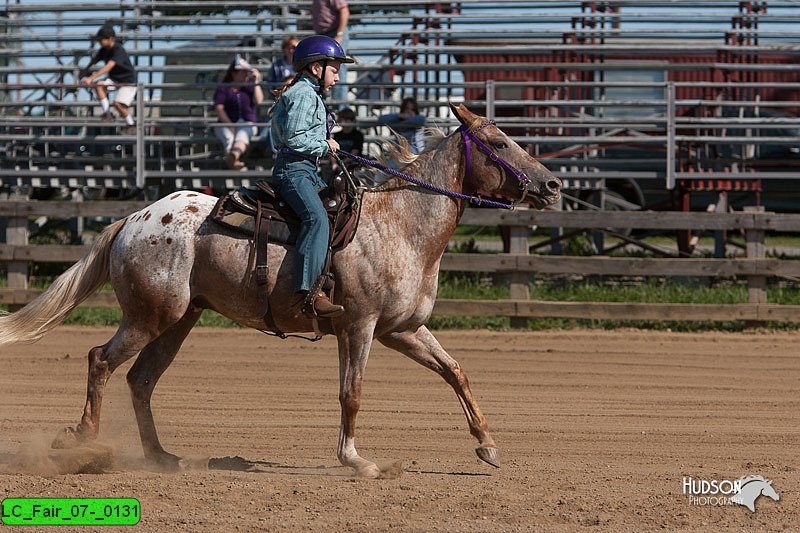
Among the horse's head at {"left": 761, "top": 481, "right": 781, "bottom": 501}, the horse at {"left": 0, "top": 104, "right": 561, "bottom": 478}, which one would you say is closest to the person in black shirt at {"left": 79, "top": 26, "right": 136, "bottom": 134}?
the horse at {"left": 0, "top": 104, "right": 561, "bottom": 478}

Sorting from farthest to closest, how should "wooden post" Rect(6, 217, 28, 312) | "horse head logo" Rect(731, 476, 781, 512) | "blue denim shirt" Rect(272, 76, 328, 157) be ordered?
"wooden post" Rect(6, 217, 28, 312) < "blue denim shirt" Rect(272, 76, 328, 157) < "horse head logo" Rect(731, 476, 781, 512)

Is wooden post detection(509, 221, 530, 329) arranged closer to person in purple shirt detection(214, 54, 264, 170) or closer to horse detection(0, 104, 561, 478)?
person in purple shirt detection(214, 54, 264, 170)

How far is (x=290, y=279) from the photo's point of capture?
7.13 meters

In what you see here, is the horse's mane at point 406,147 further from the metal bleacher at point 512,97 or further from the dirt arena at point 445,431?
the metal bleacher at point 512,97

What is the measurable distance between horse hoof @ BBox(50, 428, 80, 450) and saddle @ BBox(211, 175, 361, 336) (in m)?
1.46

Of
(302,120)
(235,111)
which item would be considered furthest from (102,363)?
(235,111)

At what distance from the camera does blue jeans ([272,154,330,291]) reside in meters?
6.94

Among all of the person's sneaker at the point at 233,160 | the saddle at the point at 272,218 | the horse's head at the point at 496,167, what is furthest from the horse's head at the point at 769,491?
the person's sneaker at the point at 233,160

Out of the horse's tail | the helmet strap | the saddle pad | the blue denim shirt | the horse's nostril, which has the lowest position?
the horse's tail

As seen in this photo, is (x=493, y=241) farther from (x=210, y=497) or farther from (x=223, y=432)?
(x=210, y=497)

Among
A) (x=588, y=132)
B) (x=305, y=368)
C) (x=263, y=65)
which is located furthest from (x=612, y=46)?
(x=305, y=368)

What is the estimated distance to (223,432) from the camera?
8383 millimetres

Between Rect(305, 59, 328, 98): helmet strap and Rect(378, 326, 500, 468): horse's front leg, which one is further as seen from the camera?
Rect(378, 326, 500, 468): horse's front leg

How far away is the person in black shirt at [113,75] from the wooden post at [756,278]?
894 centimetres
